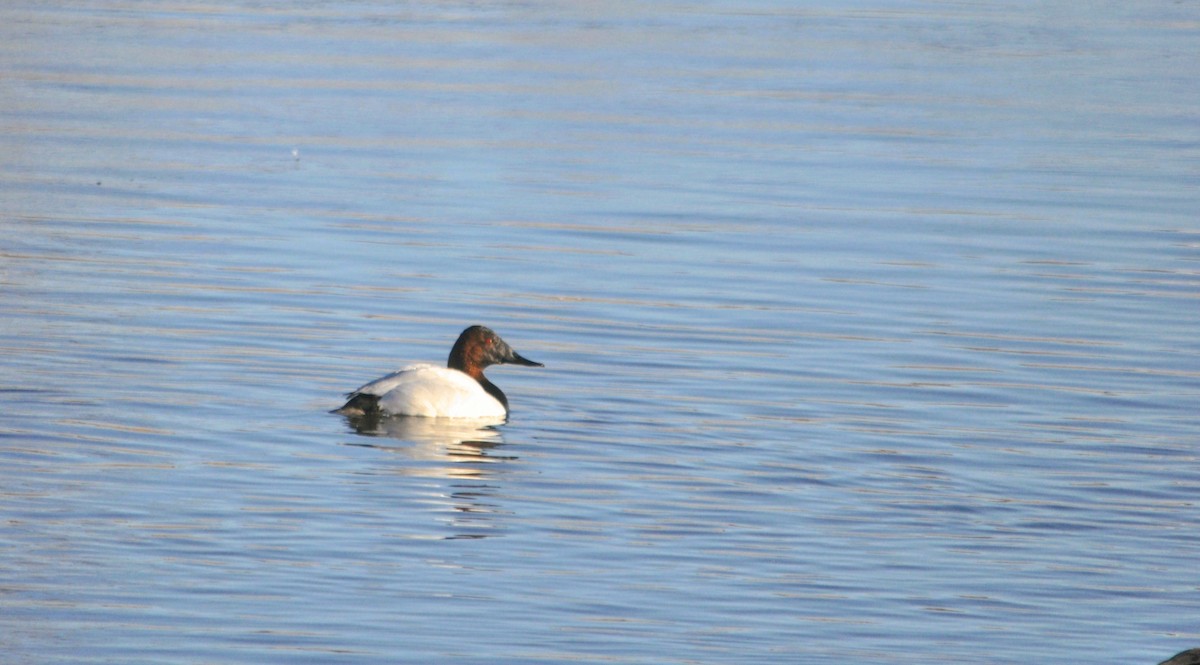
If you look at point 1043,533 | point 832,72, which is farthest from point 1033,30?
point 1043,533

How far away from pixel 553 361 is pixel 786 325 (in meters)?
1.67

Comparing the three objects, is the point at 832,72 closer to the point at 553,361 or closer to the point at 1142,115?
the point at 1142,115

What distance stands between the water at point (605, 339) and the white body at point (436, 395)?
0.42 feet

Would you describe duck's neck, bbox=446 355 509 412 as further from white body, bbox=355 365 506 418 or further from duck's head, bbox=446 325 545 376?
white body, bbox=355 365 506 418

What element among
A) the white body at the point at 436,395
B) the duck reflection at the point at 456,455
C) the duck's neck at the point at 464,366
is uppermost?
the duck's neck at the point at 464,366

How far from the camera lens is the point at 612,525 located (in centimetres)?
846

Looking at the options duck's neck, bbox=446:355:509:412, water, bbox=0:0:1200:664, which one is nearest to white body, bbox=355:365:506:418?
water, bbox=0:0:1200:664

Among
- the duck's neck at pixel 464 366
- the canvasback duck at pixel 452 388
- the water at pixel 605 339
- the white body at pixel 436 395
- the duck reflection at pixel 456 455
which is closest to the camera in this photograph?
the water at pixel 605 339

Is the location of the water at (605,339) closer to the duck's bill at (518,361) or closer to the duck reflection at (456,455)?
the duck reflection at (456,455)

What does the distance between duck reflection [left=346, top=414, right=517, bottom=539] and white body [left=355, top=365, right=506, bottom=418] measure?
50 millimetres

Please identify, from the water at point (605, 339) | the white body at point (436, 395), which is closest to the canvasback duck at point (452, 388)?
the white body at point (436, 395)

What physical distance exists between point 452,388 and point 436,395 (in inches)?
3.9

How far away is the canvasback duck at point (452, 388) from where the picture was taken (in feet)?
34.9

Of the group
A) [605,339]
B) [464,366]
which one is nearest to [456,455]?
[464,366]
